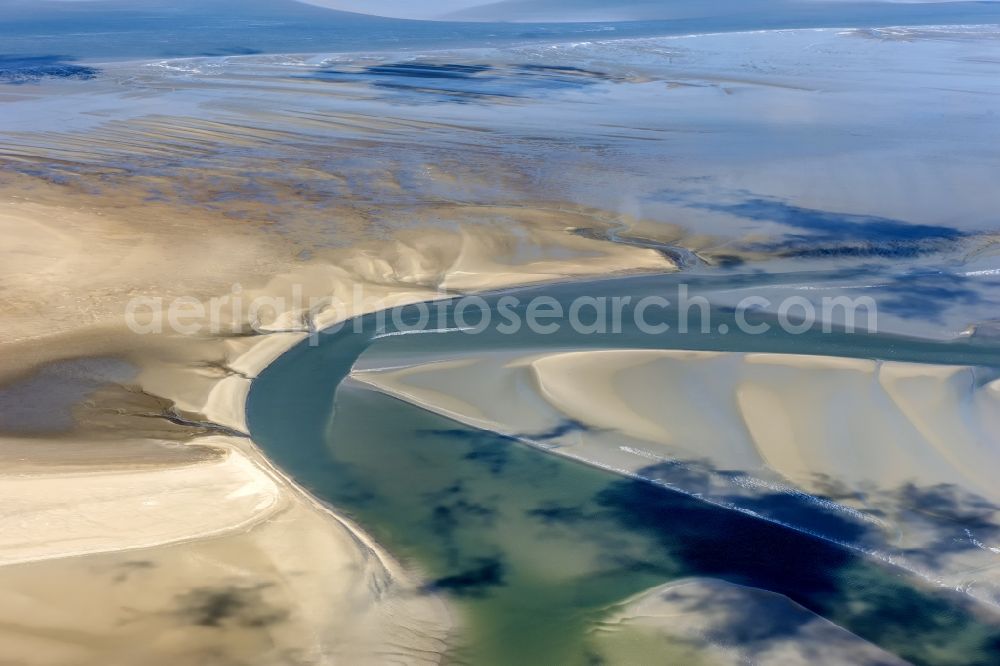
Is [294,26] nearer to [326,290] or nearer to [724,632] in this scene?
[326,290]

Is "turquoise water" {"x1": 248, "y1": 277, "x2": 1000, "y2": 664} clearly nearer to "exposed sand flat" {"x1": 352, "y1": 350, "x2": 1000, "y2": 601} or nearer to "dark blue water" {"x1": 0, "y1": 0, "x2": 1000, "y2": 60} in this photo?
"exposed sand flat" {"x1": 352, "y1": 350, "x2": 1000, "y2": 601}

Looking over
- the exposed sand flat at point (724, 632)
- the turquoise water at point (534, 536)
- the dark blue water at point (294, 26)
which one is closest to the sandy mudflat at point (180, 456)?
the turquoise water at point (534, 536)

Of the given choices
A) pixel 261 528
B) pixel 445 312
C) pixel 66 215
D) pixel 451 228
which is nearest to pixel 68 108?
pixel 66 215

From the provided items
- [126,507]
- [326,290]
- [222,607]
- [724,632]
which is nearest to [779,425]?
[724,632]

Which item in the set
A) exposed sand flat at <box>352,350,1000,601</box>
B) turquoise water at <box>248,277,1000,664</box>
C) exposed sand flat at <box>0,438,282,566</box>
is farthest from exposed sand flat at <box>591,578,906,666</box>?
exposed sand flat at <box>0,438,282,566</box>

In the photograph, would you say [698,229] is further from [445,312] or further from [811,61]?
[811,61]
